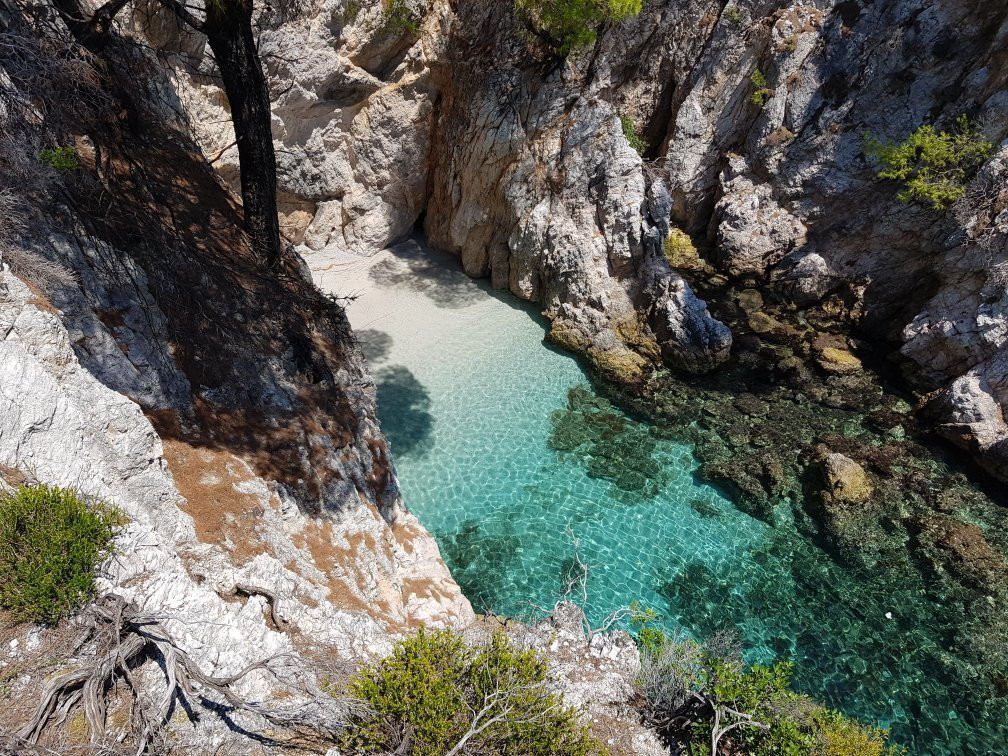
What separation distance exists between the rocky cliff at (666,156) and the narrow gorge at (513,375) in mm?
95

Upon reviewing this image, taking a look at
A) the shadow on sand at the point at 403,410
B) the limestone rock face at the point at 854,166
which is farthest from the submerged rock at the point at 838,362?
the shadow on sand at the point at 403,410

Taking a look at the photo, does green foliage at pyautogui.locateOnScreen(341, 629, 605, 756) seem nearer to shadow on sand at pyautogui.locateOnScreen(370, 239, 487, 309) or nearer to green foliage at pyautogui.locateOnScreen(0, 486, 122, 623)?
green foliage at pyautogui.locateOnScreen(0, 486, 122, 623)

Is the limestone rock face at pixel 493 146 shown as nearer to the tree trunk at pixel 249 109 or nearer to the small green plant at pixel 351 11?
the small green plant at pixel 351 11

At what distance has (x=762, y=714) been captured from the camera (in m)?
4.99

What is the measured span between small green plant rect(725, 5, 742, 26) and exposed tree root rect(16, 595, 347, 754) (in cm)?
1774

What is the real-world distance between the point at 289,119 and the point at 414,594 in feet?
41.8

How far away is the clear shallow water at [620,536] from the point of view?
7.80m

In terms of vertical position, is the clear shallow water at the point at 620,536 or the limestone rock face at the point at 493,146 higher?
the limestone rock face at the point at 493,146

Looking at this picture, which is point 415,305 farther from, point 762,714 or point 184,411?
point 762,714

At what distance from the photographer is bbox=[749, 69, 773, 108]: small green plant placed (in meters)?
14.1

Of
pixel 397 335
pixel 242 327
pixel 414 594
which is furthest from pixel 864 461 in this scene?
pixel 242 327

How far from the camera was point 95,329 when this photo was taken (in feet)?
17.4

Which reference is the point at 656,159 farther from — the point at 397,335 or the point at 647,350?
the point at 397,335

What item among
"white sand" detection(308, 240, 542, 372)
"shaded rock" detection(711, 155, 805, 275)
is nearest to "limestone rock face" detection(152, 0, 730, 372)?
"white sand" detection(308, 240, 542, 372)
